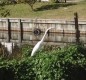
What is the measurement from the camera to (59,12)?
4106 centimetres

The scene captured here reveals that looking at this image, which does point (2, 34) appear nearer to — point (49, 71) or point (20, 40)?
point (20, 40)

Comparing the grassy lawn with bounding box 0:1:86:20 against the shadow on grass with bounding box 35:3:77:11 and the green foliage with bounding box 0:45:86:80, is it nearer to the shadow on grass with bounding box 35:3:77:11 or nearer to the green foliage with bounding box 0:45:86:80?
the shadow on grass with bounding box 35:3:77:11

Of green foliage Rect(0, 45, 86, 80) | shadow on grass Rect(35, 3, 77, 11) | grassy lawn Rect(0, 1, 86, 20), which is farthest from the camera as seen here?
shadow on grass Rect(35, 3, 77, 11)

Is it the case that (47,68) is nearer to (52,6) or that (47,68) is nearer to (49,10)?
(49,10)

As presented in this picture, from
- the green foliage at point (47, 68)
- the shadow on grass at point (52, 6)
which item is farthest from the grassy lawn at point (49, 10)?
the green foliage at point (47, 68)

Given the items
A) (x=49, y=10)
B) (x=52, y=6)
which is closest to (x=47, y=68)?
(x=49, y=10)

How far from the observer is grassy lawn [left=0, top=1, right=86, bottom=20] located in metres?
40.0

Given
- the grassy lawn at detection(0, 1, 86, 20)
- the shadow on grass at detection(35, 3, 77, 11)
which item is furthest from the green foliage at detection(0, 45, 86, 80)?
the shadow on grass at detection(35, 3, 77, 11)

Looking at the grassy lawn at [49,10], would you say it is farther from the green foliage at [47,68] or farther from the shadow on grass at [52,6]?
the green foliage at [47,68]

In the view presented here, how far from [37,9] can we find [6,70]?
71.5 feet

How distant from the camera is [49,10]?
42062mm

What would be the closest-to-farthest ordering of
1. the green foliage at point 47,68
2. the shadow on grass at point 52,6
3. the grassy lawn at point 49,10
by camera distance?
the green foliage at point 47,68 → the grassy lawn at point 49,10 → the shadow on grass at point 52,6

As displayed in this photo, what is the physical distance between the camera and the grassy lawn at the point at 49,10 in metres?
40.0

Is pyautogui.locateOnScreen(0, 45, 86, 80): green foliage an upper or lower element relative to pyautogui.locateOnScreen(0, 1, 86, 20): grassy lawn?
lower
